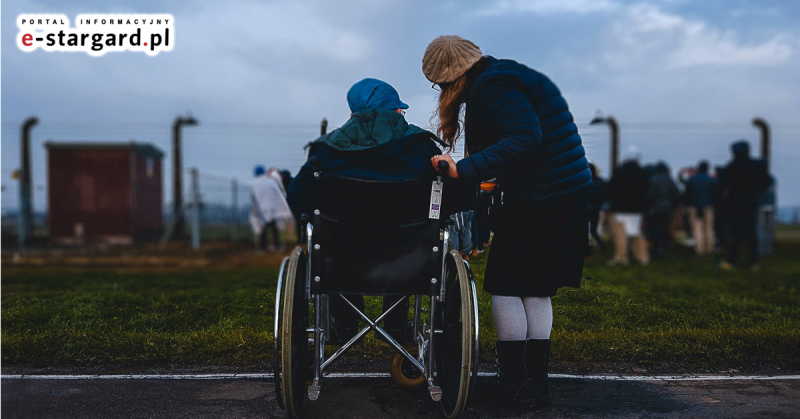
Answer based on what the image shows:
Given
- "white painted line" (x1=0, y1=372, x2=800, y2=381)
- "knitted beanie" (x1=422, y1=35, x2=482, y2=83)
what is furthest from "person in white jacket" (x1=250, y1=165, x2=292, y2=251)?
"knitted beanie" (x1=422, y1=35, x2=482, y2=83)

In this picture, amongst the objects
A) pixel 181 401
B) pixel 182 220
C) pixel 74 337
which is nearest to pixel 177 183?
pixel 182 220

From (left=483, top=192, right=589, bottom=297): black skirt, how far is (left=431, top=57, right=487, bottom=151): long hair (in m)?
0.41

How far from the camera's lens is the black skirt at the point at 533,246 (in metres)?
3.12

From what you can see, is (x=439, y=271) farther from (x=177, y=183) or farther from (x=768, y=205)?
(x=177, y=183)

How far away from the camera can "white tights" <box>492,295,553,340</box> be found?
319cm

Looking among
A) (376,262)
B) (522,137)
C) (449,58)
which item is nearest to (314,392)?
(376,262)

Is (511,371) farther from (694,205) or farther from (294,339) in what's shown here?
(694,205)

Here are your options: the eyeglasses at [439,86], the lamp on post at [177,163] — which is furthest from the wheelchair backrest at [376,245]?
the lamp on post at [177,163]

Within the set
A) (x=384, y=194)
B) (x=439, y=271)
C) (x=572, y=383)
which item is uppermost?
(x=384, y=194)

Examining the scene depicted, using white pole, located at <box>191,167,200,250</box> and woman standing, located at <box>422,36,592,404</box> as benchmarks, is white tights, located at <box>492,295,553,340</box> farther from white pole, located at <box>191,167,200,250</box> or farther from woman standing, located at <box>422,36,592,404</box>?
white pole, located at <box>191,167,200,250</box>

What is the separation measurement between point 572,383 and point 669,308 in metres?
2.03

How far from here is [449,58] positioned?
3.06 m

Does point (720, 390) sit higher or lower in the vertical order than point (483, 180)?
lower

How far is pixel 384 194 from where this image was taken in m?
2.89
